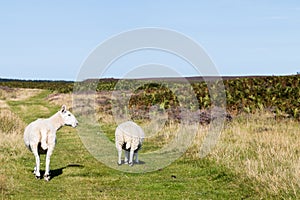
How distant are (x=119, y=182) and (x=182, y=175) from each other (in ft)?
6.09

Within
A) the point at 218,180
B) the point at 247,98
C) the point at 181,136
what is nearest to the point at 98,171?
the point at 218,180

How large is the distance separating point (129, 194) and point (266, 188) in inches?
120

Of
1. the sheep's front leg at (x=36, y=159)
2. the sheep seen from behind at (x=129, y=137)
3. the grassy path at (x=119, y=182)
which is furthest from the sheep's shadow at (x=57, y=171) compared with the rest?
the sheep seen from behind at (x=129, y=137)

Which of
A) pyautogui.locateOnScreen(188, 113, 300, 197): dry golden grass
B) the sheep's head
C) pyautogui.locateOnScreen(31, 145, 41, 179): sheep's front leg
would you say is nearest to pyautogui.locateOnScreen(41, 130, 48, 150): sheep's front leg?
pyautogui.locateOnScreen(31, 145, 41, 179): sheep's front leg

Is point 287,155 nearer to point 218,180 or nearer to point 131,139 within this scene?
point 218,180

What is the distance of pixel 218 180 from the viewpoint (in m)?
12.5

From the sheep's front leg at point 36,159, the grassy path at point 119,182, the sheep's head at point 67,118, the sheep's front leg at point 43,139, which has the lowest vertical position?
the grassy path at point 119,182

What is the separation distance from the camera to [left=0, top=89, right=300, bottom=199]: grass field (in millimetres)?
10961

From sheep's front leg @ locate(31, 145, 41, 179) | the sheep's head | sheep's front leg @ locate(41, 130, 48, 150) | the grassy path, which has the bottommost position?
the grassy path

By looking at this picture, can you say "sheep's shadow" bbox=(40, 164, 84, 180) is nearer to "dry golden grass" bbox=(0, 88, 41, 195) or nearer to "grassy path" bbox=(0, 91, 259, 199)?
"grassy path" bbox=(0, 91, 259, 199)

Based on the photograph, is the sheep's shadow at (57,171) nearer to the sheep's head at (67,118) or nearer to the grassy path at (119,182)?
the grassy path at (119,182)

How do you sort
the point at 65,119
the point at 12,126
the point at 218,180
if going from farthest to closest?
the point at 12,126
the point at 65,119
the point at 218,180

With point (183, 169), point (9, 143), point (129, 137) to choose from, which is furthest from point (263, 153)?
point (9, 143)

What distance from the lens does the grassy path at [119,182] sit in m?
11.1
